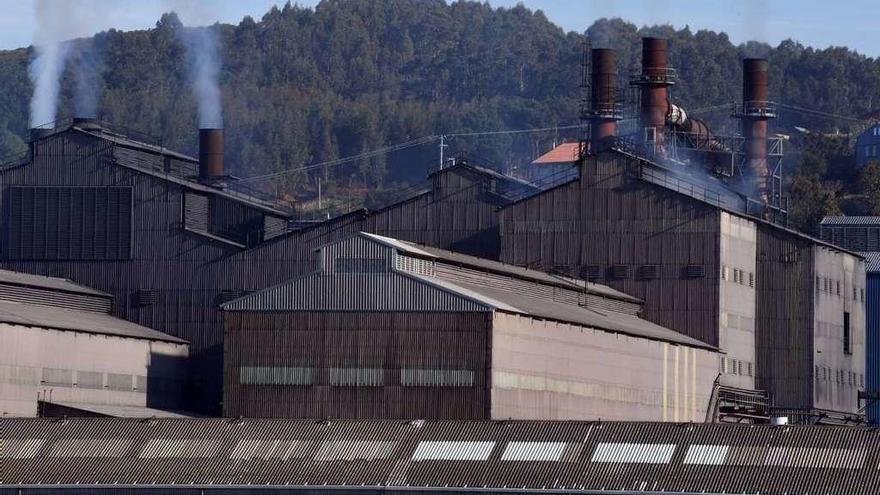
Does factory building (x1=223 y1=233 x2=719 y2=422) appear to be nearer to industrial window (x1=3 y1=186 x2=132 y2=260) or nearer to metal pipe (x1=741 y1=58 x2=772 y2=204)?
industrial window (x1=3 y1=186 x2=132 y2=260)

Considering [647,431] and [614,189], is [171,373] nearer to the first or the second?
[614,189]

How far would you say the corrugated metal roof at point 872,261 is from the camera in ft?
406

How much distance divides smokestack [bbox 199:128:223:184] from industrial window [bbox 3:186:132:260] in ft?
45.9

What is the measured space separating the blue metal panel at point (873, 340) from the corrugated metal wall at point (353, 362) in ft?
127

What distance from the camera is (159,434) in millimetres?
75688

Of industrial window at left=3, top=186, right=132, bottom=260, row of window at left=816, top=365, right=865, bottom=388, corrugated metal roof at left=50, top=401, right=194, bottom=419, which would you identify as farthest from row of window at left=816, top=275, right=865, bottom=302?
industrial window at left=3, top=186, right=132, bottom=260

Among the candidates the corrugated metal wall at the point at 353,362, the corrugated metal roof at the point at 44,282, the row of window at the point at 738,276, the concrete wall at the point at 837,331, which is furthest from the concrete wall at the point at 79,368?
the concrete wall at the point at 837,331

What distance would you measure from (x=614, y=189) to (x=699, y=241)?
5.02 m

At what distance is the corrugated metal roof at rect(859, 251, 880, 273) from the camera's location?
406ft

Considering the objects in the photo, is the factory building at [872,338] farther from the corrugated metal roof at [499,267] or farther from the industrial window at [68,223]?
the industrial window at [68,223]

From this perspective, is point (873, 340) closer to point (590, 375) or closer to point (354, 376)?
point (590, 375)

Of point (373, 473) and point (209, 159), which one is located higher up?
point (209, 159)

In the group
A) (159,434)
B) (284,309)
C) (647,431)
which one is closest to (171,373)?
(284,309)

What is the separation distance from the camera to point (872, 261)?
126 meters
